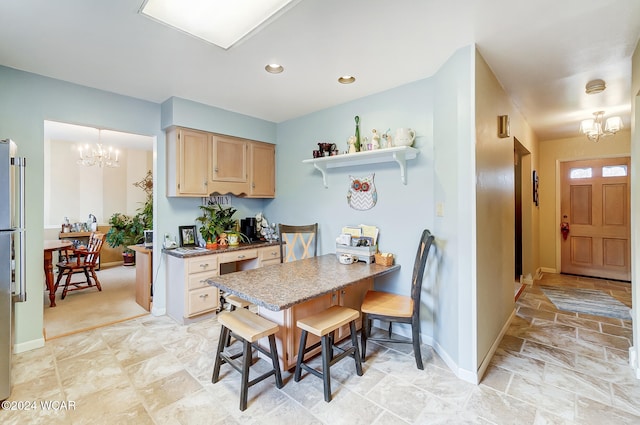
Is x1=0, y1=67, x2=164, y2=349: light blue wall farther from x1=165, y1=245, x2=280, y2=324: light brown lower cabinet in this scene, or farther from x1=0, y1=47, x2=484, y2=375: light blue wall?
x1=165, y1=245, x2=280, y2=324: light brown lower cabinet

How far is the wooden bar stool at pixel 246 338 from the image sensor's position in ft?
6.12

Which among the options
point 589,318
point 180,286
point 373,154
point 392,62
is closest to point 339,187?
point 373,154

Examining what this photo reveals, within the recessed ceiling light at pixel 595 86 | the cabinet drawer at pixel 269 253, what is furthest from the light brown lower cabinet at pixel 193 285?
the recessed ceiling light at pixel 595 86

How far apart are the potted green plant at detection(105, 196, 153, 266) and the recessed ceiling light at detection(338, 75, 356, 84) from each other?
16.1 ft

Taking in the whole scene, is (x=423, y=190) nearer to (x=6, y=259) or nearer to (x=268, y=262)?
(x=268, y=262)

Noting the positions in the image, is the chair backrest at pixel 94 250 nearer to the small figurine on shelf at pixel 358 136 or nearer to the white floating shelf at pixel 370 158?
the white floating shelf at pixel 370 158

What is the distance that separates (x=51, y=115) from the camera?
107 inches

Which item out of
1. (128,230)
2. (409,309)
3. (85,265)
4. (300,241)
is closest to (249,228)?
(300,241)

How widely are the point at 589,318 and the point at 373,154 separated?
315 centimetres

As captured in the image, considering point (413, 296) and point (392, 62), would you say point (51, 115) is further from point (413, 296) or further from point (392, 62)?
point (413, 296)

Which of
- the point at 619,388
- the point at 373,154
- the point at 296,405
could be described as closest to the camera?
the point at 296,405

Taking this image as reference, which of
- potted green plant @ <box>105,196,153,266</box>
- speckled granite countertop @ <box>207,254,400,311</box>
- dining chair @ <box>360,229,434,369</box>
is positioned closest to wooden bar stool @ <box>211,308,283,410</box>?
speckled granite countertop @ <box>207,254,400,311</box>

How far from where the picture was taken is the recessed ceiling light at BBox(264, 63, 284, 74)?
2467mm

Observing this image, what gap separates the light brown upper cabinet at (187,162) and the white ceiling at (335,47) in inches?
17.3
